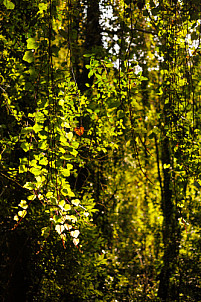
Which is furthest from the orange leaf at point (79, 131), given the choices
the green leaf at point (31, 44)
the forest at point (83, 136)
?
the green leaf at point (31, 44)

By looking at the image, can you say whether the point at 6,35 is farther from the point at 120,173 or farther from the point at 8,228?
the point at 120,173

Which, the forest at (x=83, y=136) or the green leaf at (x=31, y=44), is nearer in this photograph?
the green leaf at (x=31, y=44)

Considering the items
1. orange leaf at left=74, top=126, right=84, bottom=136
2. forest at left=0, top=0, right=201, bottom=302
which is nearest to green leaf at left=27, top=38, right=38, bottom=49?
forest at left=0, top=0, right=201, bottom=302

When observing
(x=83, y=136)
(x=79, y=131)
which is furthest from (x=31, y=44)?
(x=83, y=136)

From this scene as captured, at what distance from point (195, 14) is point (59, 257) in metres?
2.04

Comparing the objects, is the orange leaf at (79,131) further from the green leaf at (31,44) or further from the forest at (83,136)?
the green leaf at (31,44)

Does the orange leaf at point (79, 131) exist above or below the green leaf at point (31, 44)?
below

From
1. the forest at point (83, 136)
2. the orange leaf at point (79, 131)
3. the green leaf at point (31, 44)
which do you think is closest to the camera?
the green leaf at point (31, 44)

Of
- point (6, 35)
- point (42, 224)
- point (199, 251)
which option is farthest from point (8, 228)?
point (199, 251)

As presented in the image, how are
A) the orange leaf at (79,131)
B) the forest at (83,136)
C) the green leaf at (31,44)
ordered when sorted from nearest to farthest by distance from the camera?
the green leaf at (31,44), the forest at (83,136), the orange leaf at (79,131)

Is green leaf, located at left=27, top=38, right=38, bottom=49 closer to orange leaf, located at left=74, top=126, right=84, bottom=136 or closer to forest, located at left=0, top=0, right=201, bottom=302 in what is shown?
forest, located at left=0, top=0, right=201, bottom=302

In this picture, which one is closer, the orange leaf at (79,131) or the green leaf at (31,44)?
the green leaf at (31,44)

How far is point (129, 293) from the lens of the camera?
492 cm

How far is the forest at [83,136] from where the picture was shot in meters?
1.39
